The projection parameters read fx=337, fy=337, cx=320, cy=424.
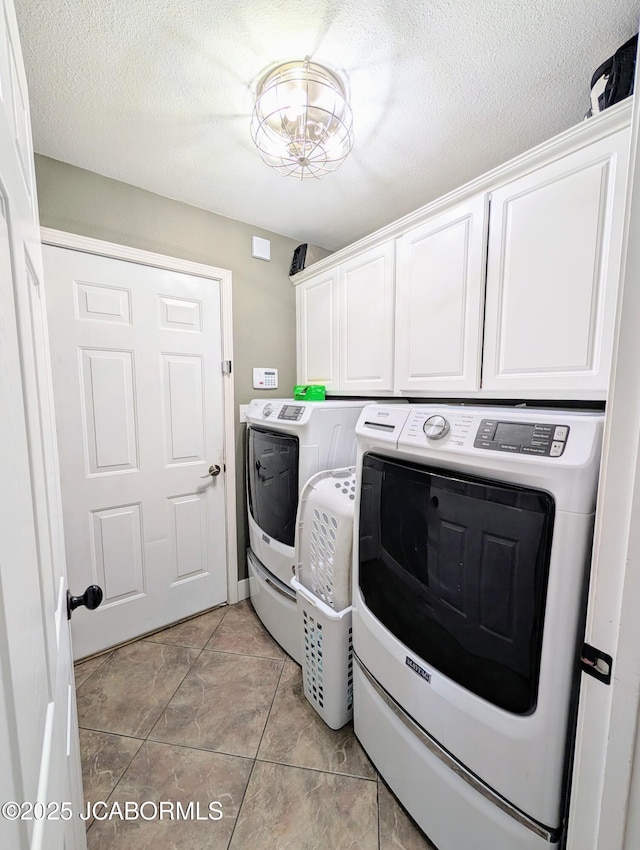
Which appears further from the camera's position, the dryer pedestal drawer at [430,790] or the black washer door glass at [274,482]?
the black washer door glass at [274,482]

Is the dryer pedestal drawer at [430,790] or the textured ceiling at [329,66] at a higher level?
the textured ceiling at [329,66]

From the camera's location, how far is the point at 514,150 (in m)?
1.50

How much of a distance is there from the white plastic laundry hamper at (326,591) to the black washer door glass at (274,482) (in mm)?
182

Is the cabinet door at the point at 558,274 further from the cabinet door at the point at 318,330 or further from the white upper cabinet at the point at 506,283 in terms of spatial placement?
the cabinet door at the point at 318,330

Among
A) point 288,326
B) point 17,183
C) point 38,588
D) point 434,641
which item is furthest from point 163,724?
point 288,326

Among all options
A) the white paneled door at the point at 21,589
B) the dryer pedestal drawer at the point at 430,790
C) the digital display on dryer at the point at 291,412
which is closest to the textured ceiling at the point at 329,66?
the white paneled door at the point at 21,589

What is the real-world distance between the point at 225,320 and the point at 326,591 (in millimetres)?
1640

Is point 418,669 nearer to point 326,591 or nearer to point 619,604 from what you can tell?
point 326,591

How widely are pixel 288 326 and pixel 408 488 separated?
1723 millimetres

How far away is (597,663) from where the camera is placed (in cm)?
60

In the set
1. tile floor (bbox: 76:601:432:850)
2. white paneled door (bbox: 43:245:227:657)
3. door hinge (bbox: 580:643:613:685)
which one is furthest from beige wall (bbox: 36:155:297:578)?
door hinge (bbox: 580:643:613:685)

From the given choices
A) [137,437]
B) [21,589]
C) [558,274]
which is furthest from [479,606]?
[137,437]

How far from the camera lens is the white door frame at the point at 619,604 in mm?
522

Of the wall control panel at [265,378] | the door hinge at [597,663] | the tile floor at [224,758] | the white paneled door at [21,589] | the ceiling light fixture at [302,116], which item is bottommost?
the tile floor at [224,758]
